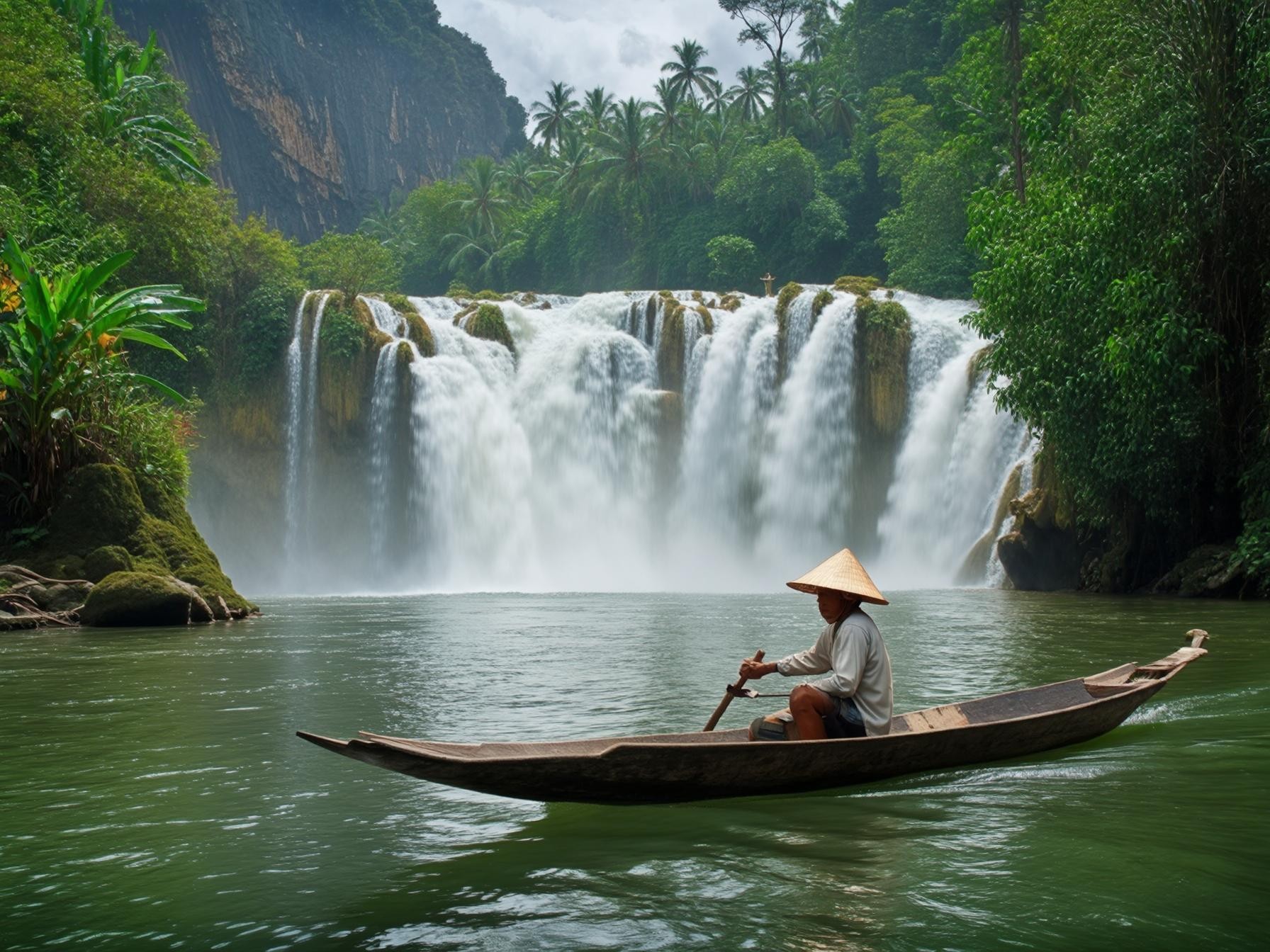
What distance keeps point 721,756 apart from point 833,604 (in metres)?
0.99

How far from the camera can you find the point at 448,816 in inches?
197

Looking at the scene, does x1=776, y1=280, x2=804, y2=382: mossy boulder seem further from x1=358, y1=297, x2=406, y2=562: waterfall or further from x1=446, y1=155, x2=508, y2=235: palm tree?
x1=446, y1=155, x2=508, y2=235: palm tree

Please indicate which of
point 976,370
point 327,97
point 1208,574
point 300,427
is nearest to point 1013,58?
point 976,370

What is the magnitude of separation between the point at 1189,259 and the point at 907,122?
96.9 feet

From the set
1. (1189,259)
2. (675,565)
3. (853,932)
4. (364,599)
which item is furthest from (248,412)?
(853,932)

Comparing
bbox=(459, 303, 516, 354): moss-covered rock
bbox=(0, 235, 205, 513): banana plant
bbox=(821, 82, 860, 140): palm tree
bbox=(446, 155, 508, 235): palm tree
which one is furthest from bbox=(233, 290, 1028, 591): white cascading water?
bbox=(446, 155, 508, 235): palm tree

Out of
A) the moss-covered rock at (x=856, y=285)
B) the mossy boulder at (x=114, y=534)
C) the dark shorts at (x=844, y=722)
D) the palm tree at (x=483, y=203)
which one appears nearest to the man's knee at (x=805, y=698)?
the dark shorts at (x=844, y=722)

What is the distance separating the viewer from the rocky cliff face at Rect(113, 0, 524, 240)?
203 feet

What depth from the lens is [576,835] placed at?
4629 mm

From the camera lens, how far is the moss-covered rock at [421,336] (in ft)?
93.5

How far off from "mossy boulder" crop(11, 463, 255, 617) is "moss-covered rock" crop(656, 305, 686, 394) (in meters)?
14.8

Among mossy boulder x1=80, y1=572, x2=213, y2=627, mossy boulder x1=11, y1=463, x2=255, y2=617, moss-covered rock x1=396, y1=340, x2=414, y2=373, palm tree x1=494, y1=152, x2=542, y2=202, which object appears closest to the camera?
mossy boulder x1=80, y1=572, x2=213, y2=627

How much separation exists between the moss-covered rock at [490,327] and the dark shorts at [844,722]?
2474 centimetres

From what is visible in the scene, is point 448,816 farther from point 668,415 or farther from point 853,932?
point 668,415
